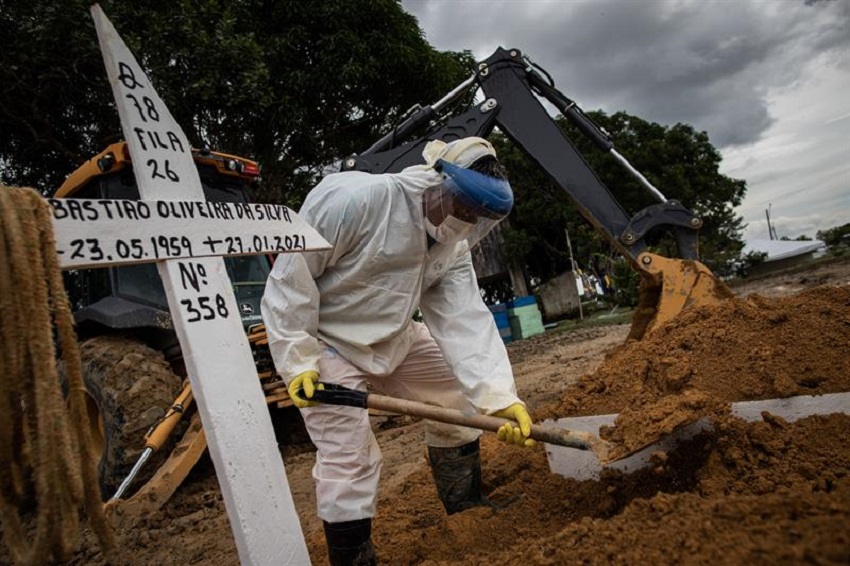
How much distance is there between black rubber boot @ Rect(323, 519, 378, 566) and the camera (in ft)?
6.65

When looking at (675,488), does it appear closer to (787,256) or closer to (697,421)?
(697,421)

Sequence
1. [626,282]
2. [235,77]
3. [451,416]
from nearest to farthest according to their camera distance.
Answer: [451,416], [235,77], [626,282]

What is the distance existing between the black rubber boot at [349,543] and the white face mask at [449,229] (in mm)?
1203

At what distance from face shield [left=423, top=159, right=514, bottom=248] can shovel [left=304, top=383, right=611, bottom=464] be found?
2.51 ft

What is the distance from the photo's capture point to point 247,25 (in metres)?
8.11

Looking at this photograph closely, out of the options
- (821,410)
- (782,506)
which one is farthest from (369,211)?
(821,410)

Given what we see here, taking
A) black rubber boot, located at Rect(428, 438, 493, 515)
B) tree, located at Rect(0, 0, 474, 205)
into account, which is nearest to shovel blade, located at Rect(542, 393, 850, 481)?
black rubber boot, located at Rect(428, 438, 493, 515)

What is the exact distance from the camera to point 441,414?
2.00m

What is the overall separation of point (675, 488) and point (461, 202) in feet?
4.60

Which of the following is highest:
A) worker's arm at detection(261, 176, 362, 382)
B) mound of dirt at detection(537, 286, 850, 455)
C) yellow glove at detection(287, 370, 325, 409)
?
worker's arm at detection(261, 176, 362, 382)

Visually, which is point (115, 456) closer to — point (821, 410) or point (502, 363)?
point (502, 363)

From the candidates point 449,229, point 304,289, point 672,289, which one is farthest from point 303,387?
point 672,289

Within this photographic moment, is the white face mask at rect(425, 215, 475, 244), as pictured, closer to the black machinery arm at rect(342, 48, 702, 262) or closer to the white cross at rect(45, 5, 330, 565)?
the white cross at rect(45, 5, 330, 565)

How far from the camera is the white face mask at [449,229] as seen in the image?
7.51 ft
